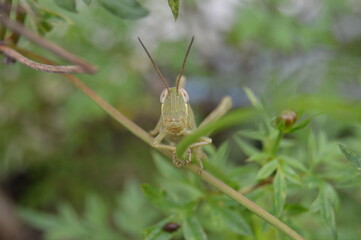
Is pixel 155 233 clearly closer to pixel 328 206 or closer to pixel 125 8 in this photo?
pixel 328 206

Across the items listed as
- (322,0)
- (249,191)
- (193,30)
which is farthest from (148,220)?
(322,0)

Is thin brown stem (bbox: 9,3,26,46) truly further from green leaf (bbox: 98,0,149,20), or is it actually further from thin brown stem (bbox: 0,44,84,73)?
green leaf (bbox: 98,0,149,20)

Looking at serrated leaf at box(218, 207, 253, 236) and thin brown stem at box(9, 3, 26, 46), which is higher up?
thin brown stem at box(9, 3, 26, 46)

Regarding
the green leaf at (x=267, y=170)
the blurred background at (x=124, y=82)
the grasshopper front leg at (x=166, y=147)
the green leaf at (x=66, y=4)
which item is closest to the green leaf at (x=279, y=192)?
the green leaf at (x=267, y=170)

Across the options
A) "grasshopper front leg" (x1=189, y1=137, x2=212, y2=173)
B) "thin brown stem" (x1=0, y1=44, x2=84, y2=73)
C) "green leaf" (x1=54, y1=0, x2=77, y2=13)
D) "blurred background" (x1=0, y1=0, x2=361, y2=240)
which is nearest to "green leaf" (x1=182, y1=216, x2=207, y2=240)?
"grasshopper front leg" (x1=189, y1=137, x2=212, y2=173)

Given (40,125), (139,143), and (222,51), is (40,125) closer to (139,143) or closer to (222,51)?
(139,143)

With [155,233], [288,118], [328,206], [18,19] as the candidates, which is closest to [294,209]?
[328,206]
